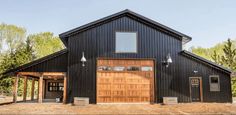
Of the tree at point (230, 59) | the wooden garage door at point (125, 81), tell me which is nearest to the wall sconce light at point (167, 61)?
the wooden garage door at point (125, 81)

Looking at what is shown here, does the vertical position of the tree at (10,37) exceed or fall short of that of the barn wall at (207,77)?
it exceeds it

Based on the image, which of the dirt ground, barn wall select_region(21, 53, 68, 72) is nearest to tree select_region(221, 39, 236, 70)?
the dirt ground

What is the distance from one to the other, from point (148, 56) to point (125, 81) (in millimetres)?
2800

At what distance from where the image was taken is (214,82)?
1811 centimetres

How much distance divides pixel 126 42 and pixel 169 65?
13.2 ft

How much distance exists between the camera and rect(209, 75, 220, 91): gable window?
18.0 meters

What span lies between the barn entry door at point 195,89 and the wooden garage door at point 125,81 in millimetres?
3335

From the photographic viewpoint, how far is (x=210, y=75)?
1816cm

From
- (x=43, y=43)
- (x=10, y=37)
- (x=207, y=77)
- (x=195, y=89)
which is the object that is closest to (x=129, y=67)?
(x=195, y=89)

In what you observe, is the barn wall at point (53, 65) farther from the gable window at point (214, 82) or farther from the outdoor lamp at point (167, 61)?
the gable window at point (214, 82)

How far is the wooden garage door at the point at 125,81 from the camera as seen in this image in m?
17.6

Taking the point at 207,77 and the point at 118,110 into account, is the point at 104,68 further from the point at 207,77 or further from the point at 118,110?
the point at 207,77

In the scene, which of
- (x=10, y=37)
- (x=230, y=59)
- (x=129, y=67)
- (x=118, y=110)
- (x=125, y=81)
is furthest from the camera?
(x=10, y=37)

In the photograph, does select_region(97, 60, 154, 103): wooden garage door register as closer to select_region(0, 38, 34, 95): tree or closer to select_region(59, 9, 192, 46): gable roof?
select_region(59, 9, 192, 46): gable roof
